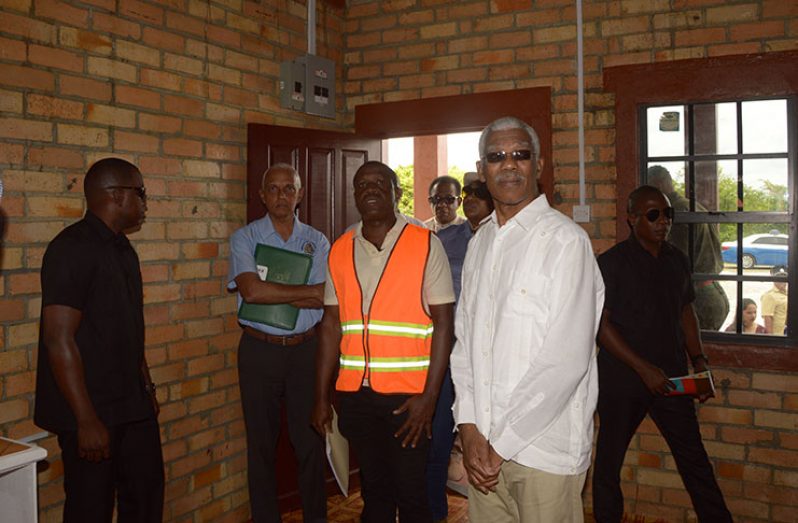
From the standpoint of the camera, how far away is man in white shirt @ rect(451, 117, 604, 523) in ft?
6.09

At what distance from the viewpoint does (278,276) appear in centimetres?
334

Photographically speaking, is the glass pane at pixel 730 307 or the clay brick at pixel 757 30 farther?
the glass pane at pixel 730 307

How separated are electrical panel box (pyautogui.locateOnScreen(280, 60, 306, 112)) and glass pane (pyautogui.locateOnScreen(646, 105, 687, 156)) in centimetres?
215

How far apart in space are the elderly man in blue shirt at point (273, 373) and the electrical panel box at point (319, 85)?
0.98 m

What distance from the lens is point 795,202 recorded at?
11.5ft

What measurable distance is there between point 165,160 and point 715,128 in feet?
10.1

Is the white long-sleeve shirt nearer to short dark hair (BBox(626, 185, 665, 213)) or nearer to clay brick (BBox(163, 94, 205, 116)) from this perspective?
short dark hair (BBox(626, 185, 665, 213))

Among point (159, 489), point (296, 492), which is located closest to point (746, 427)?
point (296, 492)

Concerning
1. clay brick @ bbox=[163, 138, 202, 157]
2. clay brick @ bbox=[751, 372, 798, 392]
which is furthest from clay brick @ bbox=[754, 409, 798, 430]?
clay brick @ bbox=[163, 138, 202, 157]

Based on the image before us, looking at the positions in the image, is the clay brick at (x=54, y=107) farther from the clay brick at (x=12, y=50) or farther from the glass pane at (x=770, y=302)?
the glass pane at (x=770, y=302)

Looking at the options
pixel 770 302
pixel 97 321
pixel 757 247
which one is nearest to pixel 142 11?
pixel 97 321

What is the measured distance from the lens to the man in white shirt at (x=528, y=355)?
1.86 m

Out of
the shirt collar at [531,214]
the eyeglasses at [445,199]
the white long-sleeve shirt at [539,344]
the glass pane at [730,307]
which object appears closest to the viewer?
the white long-sleeve shirt at [539,344]

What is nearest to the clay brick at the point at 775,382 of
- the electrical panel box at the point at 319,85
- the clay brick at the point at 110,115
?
the electrical panel box at the point at 319,85
